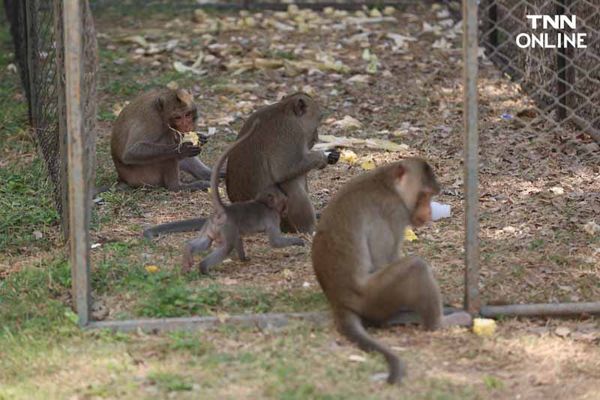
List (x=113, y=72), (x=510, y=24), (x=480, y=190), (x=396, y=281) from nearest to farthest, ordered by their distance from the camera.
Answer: (x=396, y=281) < (x=480, y=190) < (x=510, y=24) < (x=113, y=72)

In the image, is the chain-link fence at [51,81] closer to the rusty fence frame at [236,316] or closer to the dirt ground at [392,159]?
the rusty fence frame at [236,316]

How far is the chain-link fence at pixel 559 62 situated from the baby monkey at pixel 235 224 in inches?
98.0

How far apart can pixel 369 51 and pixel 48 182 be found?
17.1 feet

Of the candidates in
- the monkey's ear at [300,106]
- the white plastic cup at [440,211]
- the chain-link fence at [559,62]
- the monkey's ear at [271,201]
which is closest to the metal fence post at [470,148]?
the monkey's ear at [271,201]

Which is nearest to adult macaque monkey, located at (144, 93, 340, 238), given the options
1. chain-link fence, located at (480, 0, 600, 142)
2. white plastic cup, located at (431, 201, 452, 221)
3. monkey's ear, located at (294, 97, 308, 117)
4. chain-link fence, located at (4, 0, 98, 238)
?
monkey's ear, located at (294, 97, 308, 117)

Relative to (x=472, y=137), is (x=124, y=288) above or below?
below

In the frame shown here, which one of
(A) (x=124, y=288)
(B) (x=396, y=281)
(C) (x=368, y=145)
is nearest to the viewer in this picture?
(B) (x=396, y=281)

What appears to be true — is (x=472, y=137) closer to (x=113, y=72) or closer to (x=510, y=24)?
(x=510, y=24)

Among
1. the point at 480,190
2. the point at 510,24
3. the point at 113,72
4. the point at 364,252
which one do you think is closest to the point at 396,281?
the point at 364,252

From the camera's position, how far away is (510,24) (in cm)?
1127

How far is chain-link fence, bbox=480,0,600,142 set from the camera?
895cm

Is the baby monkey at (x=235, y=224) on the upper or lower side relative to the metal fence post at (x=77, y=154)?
lower

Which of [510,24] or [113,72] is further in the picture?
[113,72]

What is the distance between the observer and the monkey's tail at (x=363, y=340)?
4980mm
